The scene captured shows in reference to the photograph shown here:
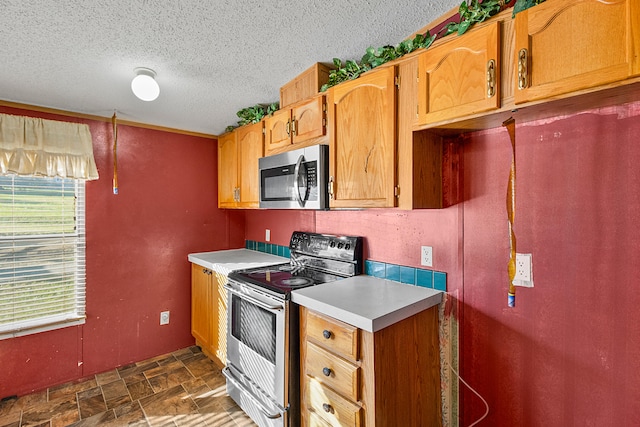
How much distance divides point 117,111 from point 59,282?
57.3 inches

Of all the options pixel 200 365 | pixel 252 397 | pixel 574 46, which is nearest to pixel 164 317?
pixel 200 365

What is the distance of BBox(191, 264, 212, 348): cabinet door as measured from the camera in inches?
108

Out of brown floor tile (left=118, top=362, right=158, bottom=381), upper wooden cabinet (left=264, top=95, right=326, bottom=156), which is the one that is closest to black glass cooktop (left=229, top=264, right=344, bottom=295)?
upper wooden cabinet (left=264, top=95, right=326, bottom=156)

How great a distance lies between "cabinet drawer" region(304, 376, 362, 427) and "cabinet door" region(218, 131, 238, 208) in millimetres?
1830

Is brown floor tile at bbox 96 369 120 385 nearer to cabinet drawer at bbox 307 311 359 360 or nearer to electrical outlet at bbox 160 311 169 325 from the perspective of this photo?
electrical outlet at bbox 160 311 169 325

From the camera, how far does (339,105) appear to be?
1795mm

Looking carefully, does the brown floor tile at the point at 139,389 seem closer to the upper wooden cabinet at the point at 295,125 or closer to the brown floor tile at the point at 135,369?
the brown floor tile at the point at 135,369

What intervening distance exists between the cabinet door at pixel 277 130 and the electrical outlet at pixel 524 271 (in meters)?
1.53

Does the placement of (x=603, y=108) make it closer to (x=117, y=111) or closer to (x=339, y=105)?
(x=339, y=105)

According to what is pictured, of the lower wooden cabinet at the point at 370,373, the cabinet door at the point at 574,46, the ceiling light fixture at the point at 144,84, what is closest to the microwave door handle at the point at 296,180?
the lower wooden cabinet at the point at 370,373

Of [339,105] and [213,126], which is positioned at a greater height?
[213,126]

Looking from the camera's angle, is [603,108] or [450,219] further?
[450,219]

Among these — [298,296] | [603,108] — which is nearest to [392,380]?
[298,296]

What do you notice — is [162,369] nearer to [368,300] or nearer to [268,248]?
[268,248]
